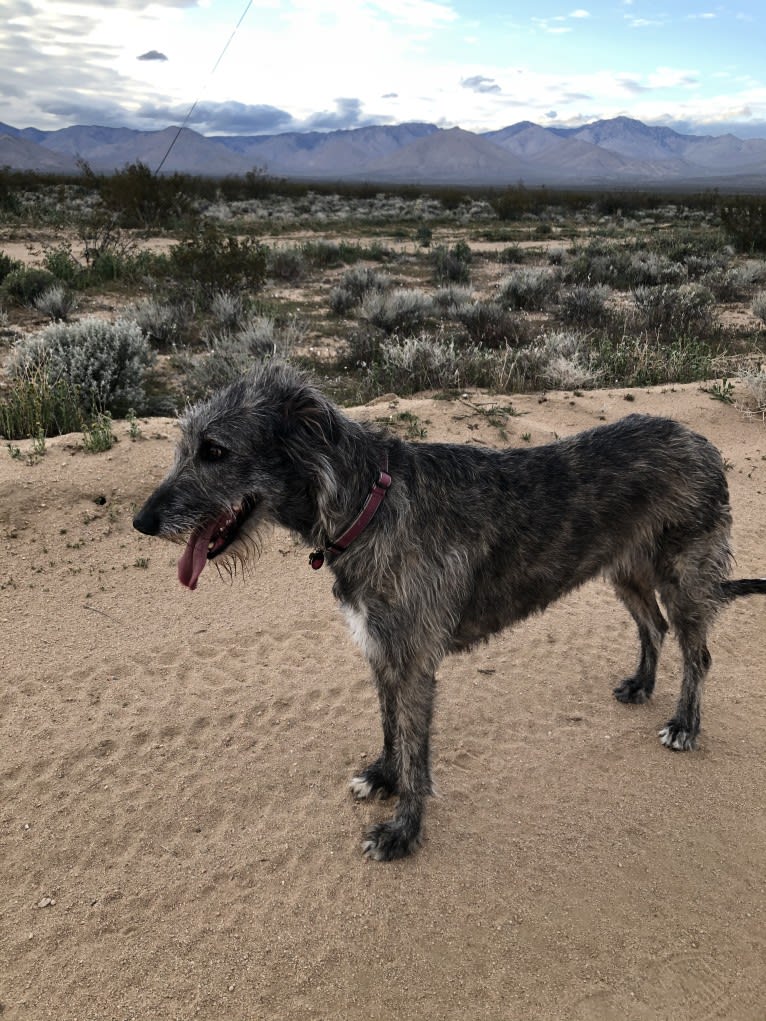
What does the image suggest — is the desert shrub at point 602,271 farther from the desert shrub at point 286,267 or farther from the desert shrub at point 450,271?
the desert shrub at point 286,267

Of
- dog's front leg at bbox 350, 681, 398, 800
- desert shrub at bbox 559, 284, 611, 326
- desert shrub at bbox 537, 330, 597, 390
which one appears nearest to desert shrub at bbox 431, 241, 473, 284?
desert shrub at bbox 559, 284, 611, 326

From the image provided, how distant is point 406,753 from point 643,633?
2107mm

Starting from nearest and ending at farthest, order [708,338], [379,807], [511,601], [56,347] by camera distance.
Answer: [511,601], [379,807], [56,347], [708,338]

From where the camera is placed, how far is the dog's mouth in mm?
3217

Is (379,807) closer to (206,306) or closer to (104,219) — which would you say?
(206,306)

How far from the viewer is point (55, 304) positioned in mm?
14156

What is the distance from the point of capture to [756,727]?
4.73m

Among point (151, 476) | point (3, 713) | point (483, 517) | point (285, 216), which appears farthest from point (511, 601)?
point (285, 216)

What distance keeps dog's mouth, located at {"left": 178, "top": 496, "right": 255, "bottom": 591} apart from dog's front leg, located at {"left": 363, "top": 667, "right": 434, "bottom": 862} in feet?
3.18

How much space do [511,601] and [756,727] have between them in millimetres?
2186

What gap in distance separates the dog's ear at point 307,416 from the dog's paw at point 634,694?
301cm

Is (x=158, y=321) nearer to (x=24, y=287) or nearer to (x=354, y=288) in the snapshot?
(x=24, y=287)

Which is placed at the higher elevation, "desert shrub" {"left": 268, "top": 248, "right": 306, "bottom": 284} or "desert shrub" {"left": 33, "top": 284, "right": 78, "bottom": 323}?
"desert shrub" {"left": 268, "top": 248, "right": 306, "bottom": 284}

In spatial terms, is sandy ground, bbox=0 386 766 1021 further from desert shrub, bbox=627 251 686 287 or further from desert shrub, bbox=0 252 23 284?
desert shrub, bbox=627 251 686 287
